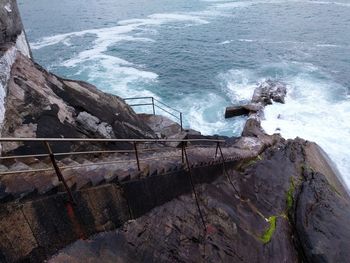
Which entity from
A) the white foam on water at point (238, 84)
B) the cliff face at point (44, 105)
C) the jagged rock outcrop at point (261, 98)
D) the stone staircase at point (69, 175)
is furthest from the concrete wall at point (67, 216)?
the white foam on water at point (238, 84)

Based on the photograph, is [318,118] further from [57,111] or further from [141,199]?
[141,199]

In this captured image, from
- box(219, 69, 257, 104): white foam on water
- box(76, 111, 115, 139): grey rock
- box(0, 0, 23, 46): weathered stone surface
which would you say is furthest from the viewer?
box(219, 69, 257, 104): white foam on water

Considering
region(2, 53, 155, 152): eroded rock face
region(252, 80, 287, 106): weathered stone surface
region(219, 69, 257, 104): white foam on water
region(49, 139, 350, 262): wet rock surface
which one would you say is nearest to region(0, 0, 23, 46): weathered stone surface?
region(2, 53, 155, 152): eroded rock face

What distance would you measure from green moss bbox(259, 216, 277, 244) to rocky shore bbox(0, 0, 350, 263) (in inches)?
1.4

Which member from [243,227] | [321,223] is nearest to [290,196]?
[321,223]

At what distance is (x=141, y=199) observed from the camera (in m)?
6.82

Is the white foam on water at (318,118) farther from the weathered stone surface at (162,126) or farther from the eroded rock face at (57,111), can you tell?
the eroded rock face at (57,111)

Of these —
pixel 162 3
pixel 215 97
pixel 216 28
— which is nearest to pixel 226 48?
pixel 216 28

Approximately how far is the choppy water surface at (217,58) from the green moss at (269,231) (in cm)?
1027

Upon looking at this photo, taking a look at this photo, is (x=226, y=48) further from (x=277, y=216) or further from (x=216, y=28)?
(x=277, y=216)

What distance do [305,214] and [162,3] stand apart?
2930 inches

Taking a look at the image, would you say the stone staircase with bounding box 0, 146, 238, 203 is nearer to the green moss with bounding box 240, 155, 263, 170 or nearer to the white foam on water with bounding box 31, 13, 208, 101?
the green moss with bounding box 240, 155, 263, 170

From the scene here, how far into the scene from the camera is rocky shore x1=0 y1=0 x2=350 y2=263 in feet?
17.0

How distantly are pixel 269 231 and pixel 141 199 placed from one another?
13.4 feet
